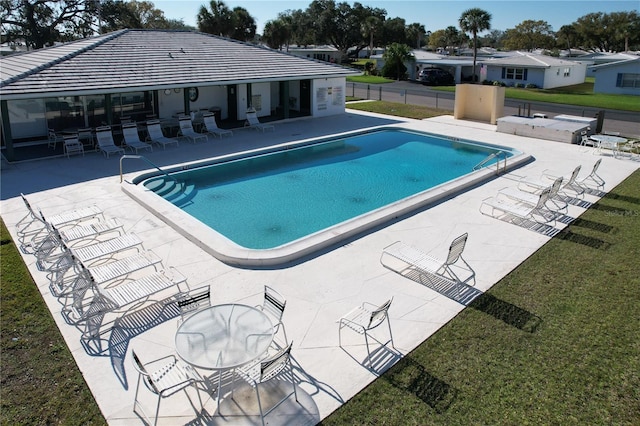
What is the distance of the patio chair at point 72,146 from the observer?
17.4 metres

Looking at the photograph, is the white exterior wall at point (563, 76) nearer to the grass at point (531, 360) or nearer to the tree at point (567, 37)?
the grass at point (531, 360)

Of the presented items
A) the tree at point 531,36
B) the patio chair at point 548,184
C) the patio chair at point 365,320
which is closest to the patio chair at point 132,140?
the patio chair at point 548,184

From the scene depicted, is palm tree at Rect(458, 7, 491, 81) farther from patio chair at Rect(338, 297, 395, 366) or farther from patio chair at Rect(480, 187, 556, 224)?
patio chair at Rect(338, 297, 395, 366)

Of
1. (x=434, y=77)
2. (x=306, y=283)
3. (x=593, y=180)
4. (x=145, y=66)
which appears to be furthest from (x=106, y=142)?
(x=434, y=77)

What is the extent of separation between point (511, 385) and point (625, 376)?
1513mm

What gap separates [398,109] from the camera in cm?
2930

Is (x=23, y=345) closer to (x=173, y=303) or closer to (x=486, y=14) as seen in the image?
(x=173, y=303)

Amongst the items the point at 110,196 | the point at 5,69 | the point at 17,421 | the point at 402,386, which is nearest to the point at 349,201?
the point at 110,196

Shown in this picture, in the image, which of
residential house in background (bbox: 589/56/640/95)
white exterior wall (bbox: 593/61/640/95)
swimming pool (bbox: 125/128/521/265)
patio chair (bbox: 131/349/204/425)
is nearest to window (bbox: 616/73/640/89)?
residential house in background (bbox: 589/56/640/95)

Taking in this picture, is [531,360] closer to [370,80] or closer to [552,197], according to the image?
[552,197]

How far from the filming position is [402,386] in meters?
6.21

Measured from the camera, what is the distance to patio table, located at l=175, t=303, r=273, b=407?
18.9ft

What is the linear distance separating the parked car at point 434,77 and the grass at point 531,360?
4148 cm

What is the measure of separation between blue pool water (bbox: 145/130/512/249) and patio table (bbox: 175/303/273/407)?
4598mm
